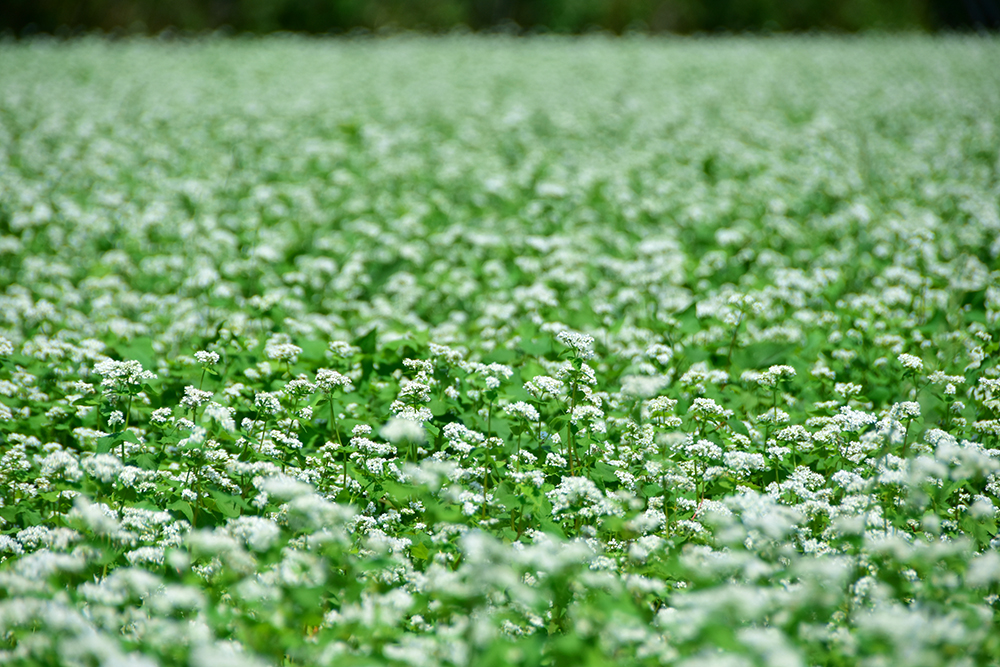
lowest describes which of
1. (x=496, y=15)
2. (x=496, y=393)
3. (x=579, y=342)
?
(x=496, y=393)

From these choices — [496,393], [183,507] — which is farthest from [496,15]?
[183,507]

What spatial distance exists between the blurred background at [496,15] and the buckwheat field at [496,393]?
714 inches

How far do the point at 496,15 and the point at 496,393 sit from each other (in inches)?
1291

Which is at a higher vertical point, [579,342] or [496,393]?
[579,342]

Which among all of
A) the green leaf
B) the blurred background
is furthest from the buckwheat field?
the blurred background

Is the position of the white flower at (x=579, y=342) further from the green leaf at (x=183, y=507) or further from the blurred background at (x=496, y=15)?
the blurred background at (x=496, y=15)

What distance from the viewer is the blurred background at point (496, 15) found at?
26.6m

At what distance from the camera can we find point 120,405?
4.12 meters

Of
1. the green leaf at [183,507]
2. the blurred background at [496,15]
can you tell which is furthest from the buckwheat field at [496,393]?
the blurred background at [496,15]

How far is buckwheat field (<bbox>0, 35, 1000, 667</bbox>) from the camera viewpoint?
7.95 feet

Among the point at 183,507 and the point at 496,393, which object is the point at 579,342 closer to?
the point at 496,393

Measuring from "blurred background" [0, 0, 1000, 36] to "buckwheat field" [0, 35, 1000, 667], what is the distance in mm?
18141

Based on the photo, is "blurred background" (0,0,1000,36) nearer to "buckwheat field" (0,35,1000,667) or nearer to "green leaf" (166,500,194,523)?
"buckwheat field" (0,35,1000,667)

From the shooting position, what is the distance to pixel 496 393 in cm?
393
